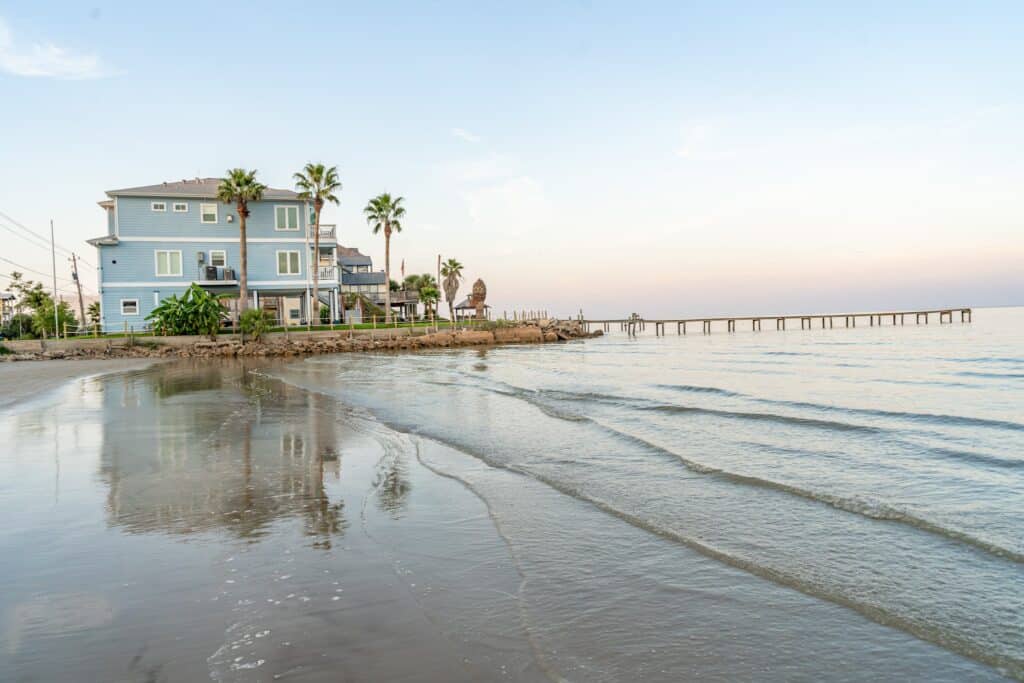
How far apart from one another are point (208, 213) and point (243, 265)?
16.3 feet

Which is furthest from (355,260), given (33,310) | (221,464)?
(221,464)

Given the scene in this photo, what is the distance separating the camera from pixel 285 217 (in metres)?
47.5

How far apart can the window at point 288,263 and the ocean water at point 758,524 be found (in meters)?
33.5

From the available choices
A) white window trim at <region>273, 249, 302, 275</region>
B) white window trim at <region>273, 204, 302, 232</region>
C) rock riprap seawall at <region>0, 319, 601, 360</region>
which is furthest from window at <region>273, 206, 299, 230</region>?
rock riprap seawall at <region>0, 319, 601, 360</region>

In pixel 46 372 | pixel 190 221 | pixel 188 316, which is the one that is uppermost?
pixel 190 221

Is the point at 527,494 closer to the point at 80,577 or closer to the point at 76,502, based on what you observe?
the point at 80,577

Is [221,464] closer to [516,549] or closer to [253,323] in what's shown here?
[516,549]

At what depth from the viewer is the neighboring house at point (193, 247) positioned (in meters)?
43.8

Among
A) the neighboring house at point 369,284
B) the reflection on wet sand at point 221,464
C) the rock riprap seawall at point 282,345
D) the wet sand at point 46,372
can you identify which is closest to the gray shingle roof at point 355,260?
the neighboring house at point 369,284

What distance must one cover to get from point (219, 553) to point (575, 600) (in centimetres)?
322

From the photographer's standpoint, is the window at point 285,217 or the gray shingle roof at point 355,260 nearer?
the window at point 285,217

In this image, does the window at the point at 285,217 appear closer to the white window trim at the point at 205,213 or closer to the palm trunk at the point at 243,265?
the palm trunk at the point at 243,265

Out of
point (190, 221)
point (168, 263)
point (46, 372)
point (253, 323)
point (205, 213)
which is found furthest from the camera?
point (205, 213)

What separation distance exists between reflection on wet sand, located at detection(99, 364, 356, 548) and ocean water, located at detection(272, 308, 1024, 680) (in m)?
1.91
